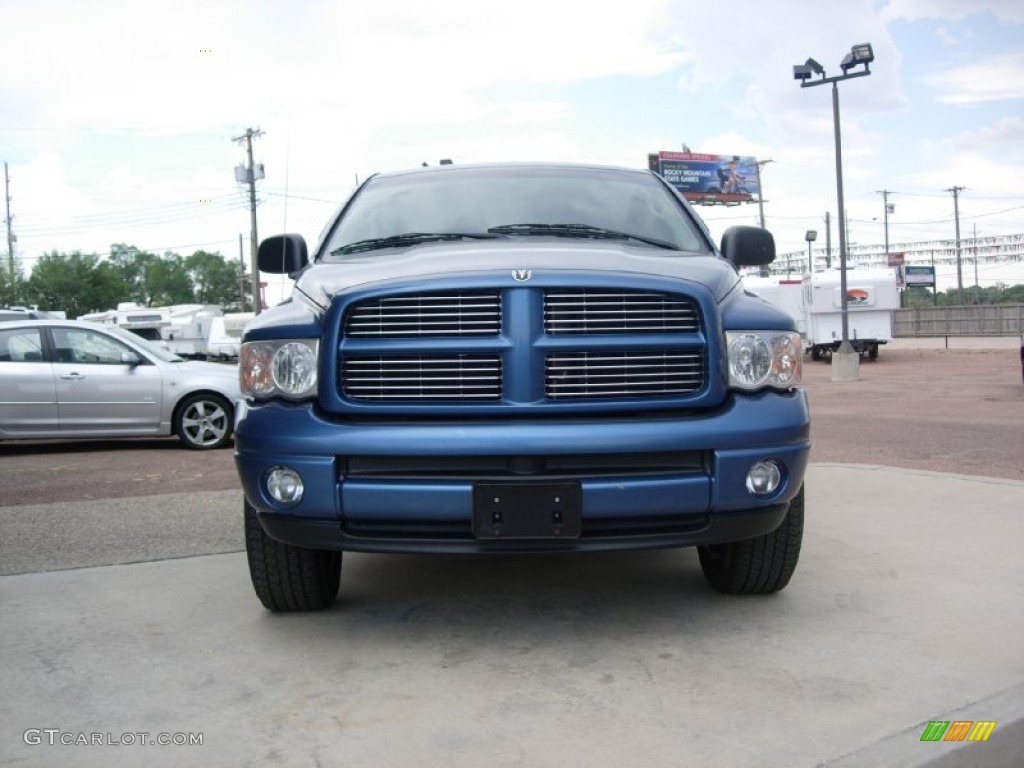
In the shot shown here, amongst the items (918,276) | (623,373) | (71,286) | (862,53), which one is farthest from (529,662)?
(918,276)

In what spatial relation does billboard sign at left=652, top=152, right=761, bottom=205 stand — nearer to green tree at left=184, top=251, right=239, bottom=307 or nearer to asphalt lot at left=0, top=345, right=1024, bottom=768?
asphalt lot at left=0, top=345, right=1024, bottom=768

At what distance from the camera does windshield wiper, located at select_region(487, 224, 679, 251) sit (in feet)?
14.8

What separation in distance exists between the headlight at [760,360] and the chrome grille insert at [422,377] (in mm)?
847

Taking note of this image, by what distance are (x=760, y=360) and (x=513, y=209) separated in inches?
62.2

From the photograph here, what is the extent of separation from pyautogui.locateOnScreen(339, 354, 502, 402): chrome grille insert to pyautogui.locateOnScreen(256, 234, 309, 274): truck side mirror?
156cm

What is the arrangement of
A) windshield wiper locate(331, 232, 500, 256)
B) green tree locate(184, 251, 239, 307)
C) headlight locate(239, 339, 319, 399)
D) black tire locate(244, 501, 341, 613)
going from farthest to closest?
green tree locate(184, 251, 239, 307)
windshield wiper locate(331, 232, 500, 256)
black tire locate(244, 501, 341, 613)
headlight locate(239, 339, 319, 399)

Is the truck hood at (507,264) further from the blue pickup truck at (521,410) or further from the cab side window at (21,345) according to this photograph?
the cab side window at (21,345)

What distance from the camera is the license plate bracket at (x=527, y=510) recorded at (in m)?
3.39

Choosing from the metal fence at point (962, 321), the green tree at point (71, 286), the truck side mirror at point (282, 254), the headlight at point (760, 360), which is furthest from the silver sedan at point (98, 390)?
the green tree at point (71, 286)

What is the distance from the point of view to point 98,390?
36.0 feet

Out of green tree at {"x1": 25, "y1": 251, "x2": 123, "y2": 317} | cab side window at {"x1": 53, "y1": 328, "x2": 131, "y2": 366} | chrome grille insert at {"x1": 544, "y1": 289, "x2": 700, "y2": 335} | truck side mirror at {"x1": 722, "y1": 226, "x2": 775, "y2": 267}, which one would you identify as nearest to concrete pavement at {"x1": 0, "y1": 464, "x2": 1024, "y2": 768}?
chrome grille insert at {"x1": 544, "y1": 289, "x2": 700, "y2": 335}

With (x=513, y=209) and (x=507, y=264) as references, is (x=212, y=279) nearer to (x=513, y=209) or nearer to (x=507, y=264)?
(x=513, y=209)

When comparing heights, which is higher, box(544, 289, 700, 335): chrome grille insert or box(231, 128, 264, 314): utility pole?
box(231, 128, 264, 314): utility pole

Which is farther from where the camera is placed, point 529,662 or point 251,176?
point 251,176
